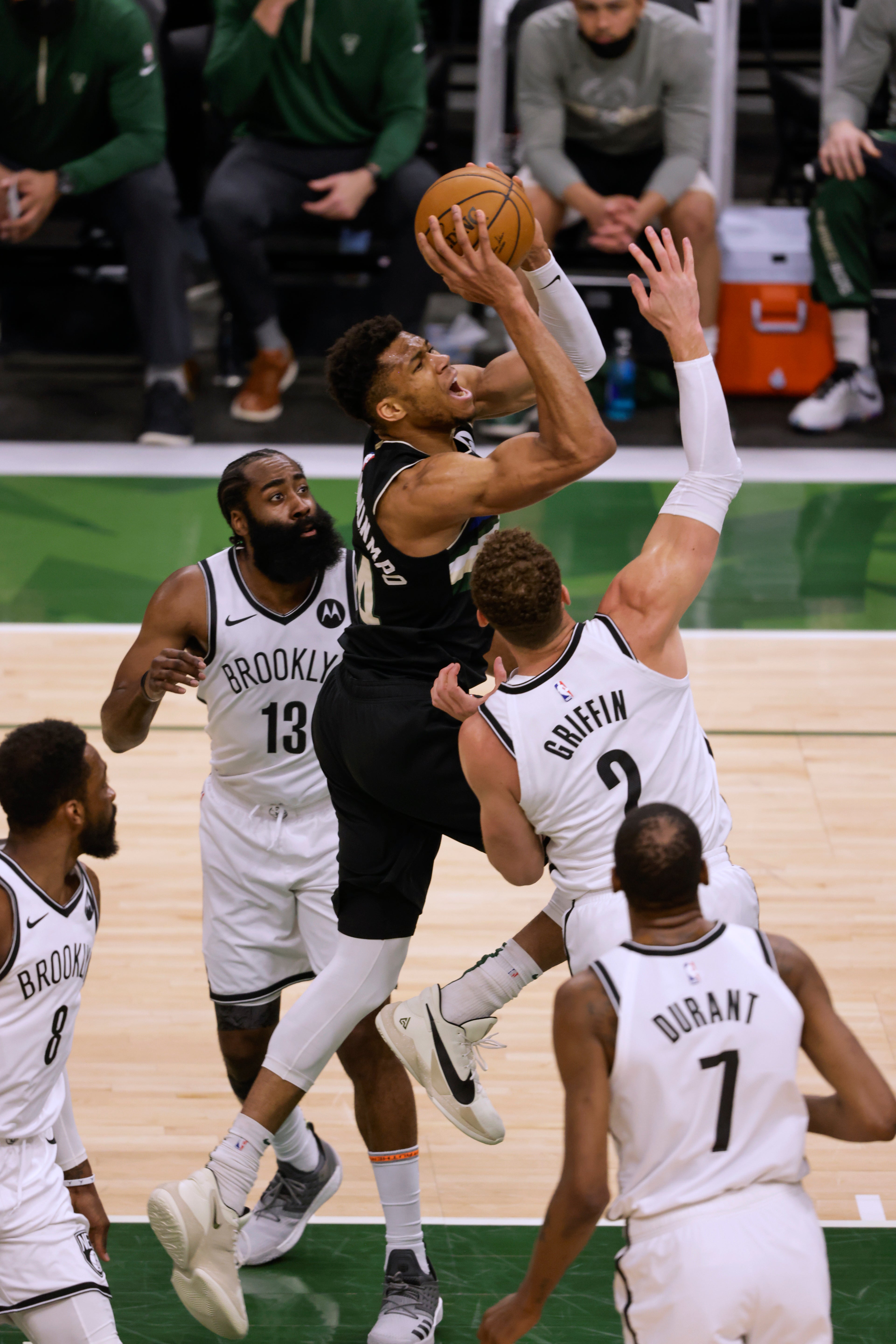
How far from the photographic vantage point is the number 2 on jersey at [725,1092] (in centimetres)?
252

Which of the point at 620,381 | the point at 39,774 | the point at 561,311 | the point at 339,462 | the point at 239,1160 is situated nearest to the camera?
the point at 39,774

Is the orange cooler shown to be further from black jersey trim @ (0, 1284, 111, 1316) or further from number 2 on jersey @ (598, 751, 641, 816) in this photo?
black jersey trim @ (0, 1284, 111, 1316)

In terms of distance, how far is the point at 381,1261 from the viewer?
12.4 ft

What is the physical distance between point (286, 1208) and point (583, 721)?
1.48 metres

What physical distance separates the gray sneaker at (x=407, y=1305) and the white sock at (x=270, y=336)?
5.79m

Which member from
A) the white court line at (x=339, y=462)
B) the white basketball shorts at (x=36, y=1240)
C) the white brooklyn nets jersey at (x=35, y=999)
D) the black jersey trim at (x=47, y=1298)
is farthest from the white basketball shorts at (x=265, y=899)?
the white court line at (x=339, y=462)

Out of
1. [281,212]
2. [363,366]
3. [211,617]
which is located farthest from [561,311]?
[281,212]

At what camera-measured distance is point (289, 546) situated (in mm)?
3746

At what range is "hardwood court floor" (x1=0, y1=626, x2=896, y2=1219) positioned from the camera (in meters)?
4.07

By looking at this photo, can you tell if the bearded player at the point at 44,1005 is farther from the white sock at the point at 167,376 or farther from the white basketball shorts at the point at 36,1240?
the white sock at the point at 167,376

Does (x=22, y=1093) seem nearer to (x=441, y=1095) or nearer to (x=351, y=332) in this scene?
(x=441, y=1095)

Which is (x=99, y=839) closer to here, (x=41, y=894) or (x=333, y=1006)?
(x=41, y=894)

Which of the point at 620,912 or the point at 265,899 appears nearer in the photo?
the point at 620,912

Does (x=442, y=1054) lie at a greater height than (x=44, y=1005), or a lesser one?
lesser
